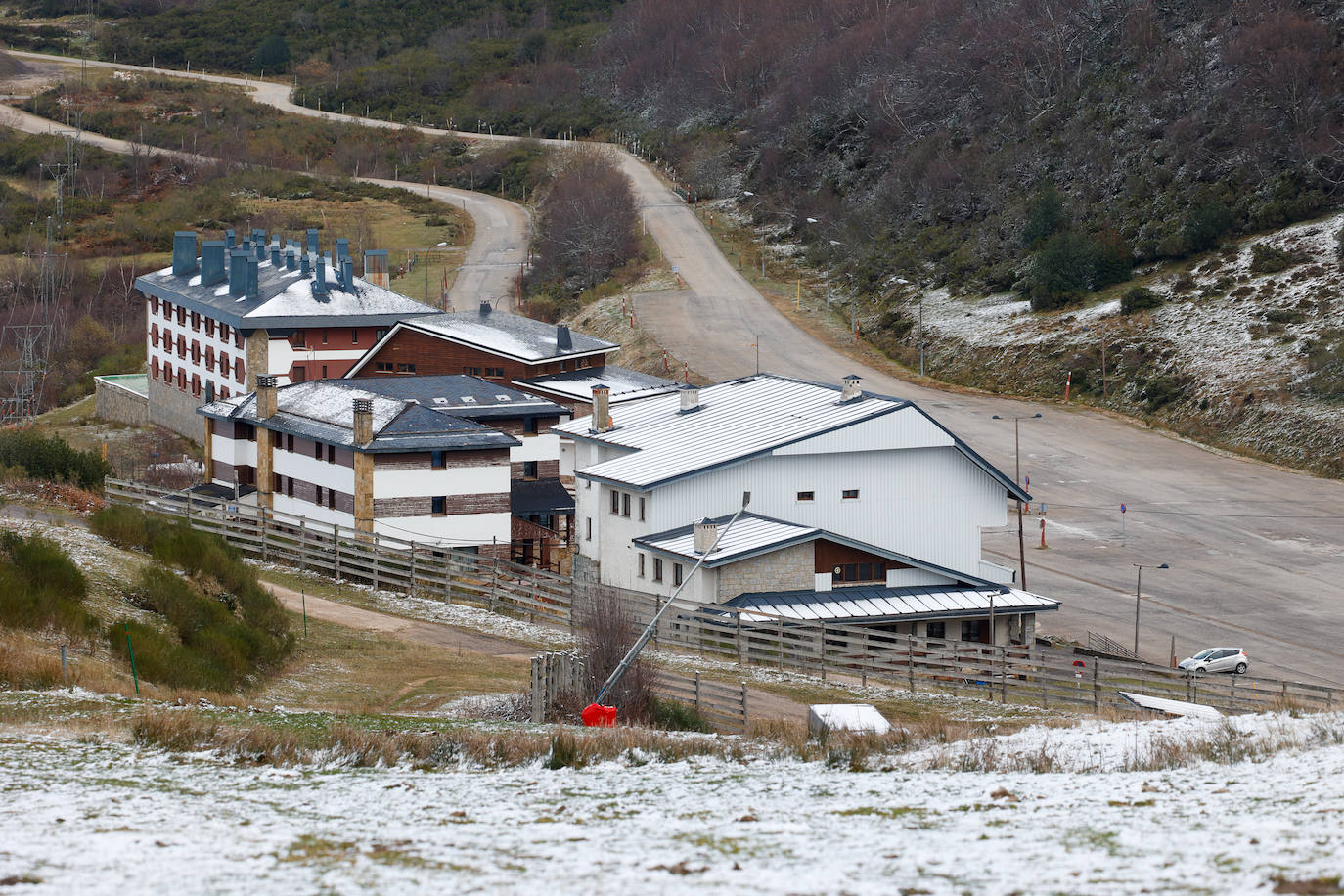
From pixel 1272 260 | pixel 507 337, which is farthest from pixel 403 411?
pixel 1272 260

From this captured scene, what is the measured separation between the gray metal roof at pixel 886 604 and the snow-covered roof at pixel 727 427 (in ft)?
14.8

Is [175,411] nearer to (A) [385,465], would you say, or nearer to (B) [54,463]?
(B) [54,463]

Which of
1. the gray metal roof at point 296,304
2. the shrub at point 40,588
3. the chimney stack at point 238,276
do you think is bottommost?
the shrub at point 40,588

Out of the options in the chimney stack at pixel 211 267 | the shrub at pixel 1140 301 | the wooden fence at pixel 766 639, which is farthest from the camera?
the chimney stack at pixel 211 267

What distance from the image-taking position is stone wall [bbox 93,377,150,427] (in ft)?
290

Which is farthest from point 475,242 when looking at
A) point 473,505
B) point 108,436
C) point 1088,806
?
point 1088,806

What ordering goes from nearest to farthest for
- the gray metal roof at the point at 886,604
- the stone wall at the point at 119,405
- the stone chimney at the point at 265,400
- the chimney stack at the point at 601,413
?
the gray metal roof at the point at 886,604 < the chimney stack at the point at 601,413 < the stone chimney at the point at 265,400 < the stone wall at the point at 119,405

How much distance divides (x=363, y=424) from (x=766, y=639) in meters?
19.0

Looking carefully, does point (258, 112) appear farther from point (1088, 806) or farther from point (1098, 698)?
point (1088, 806)

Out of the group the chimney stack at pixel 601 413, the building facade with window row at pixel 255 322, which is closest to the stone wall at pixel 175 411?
the building facade with window row at pixel 255 322

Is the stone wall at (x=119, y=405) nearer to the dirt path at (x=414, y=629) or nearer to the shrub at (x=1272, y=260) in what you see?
the dirt path at (x=414, y=629)

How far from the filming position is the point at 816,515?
50469 mm

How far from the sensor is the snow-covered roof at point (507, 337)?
76438 millimetres

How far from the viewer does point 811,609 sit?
146 ft
